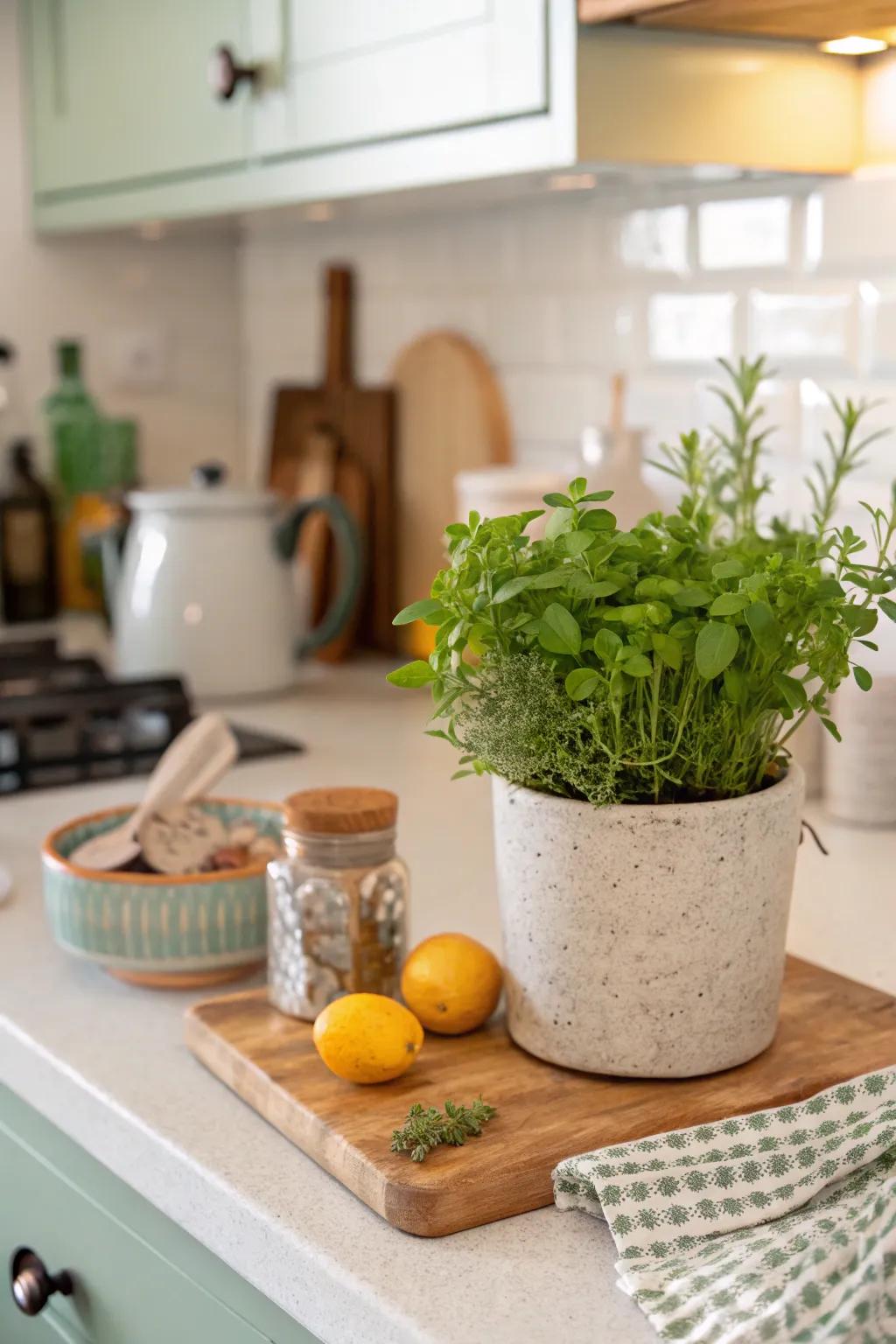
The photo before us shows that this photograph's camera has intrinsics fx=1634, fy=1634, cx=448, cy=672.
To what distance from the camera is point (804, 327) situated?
5.16 ft

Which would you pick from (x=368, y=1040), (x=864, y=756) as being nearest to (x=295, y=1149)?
(x=368, y=1040)

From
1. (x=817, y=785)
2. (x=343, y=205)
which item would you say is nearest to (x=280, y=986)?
(x=817, y=785)

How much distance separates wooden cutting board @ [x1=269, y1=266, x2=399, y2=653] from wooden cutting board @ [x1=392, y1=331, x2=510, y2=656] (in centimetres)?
2

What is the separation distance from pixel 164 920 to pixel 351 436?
1.30 meters

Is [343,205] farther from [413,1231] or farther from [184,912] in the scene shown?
[413,1231]

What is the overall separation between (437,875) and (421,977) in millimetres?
362

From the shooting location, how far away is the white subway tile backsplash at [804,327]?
153 cm

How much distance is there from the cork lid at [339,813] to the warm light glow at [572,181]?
27.1 inches

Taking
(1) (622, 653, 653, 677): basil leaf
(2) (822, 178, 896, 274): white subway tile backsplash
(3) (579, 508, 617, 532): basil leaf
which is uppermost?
(2) (822, 178, 896, 274): white subway tile backsplash

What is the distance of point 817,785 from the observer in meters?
1.42

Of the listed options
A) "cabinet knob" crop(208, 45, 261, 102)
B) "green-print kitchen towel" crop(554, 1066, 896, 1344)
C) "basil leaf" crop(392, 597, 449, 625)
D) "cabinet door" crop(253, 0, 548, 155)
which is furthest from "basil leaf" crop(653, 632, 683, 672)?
"cabinet knob" crop(208, 45, 261, 102)

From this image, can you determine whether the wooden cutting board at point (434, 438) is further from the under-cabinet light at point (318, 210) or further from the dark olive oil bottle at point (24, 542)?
the dark olive oil bottle at point (24, 542)

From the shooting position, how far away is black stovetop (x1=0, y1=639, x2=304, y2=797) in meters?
1.54

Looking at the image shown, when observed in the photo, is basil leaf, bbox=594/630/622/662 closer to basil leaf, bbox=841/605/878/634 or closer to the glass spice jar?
basil leaf, bbox=841/605/878/634
